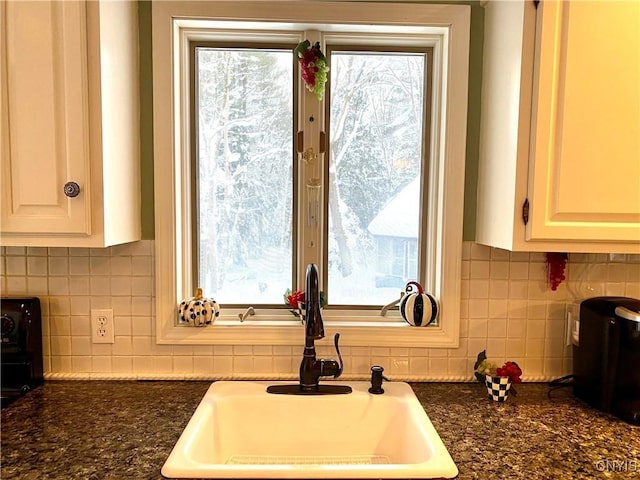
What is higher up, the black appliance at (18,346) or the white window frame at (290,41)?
the white window frame at (290,41)

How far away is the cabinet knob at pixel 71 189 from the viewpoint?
1214 millimetres

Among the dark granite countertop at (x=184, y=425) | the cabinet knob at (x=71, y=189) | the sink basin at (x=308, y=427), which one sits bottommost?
the sink basin at (x=308, y=427)

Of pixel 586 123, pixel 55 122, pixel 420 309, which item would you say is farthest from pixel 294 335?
pixel 586 123

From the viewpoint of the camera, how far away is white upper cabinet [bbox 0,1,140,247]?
1196 mm

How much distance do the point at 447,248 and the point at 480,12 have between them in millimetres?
786

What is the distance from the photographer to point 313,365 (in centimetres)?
141

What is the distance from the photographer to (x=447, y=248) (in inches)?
60.9

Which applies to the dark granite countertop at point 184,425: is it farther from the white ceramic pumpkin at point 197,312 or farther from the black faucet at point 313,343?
the black faucet at point 313,343

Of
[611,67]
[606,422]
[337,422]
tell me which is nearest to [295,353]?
[337,422]

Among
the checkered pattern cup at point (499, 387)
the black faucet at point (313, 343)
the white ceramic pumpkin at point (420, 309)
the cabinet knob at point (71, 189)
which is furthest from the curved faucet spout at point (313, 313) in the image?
the cabinet knob at point (71, 189)

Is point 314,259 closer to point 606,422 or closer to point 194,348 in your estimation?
point 194,348

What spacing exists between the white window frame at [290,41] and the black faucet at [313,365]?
0.50 ft

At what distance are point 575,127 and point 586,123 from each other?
0.10 ft

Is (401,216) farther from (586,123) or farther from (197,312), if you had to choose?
(197,312)
